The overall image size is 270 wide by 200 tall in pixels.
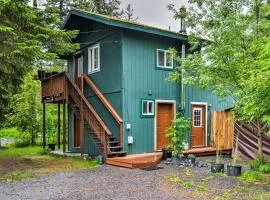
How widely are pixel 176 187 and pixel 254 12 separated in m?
7.07

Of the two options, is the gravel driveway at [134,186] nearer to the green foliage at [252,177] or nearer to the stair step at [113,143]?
the green foliage at [252,177]

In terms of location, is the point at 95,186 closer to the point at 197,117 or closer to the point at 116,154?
the point at 116,154

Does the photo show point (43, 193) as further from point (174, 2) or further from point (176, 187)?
point (174, 2)

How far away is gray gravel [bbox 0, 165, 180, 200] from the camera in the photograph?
6969 mm

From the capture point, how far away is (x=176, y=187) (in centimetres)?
771

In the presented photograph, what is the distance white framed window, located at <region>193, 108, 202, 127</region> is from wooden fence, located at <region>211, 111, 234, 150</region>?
0.56 m

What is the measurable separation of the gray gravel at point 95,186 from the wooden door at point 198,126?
4.88 m

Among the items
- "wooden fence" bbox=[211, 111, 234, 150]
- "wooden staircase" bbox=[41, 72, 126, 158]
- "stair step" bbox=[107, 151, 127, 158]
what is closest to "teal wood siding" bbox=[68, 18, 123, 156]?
"wooden staircase" bbox=[41, 72, 126, 158]

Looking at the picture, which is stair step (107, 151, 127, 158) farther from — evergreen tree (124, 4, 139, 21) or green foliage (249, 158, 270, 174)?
evergreen tree (124, 4, 139, 21)

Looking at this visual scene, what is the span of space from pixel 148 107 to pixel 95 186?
557 cm

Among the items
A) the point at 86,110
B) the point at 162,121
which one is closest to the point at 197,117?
the point at 162,121

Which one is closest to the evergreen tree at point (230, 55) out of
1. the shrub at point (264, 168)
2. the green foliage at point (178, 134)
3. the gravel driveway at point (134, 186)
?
the shrub at point (264, 168)

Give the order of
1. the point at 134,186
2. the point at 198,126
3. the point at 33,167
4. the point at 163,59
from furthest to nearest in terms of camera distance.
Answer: the point at 198,126
the point at 163,59
the point at 33,167
the point at 134,186

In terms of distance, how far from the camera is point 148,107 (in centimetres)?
1302
